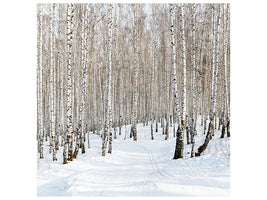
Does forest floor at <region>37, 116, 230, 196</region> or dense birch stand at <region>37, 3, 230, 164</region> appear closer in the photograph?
forest floor at <region>37, 116, 230, 196</region>

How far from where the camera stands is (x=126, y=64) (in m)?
22.5

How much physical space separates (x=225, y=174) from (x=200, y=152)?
Answer: 2.31 meters

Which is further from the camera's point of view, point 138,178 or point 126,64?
Answer: point 126,64

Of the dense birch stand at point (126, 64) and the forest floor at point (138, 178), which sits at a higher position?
the dense birch stand at point (126, 64)

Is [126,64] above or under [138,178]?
above

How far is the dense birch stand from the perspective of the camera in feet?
26.3

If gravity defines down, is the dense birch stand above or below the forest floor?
above

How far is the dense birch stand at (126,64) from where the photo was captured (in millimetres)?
8008

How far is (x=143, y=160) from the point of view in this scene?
8703 mm

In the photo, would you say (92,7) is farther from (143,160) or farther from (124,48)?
(143,160)

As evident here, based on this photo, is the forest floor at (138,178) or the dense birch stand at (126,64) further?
the dense birch stand at (126,64)
